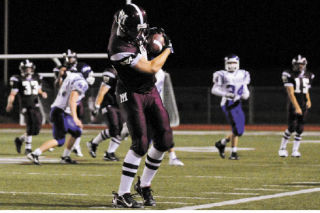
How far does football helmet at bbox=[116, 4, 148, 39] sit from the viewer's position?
27.7ft

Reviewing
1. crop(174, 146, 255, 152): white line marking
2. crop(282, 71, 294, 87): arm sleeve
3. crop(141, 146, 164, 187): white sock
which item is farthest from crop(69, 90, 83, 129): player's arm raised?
crop(174, 146, 255, 152): white line marking

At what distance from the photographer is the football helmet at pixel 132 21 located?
27.7 feet

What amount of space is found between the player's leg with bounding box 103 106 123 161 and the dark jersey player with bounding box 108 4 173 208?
617 cm

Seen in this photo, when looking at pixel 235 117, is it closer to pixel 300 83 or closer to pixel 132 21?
pixel 300 83

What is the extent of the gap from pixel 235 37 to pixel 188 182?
48.2 metres

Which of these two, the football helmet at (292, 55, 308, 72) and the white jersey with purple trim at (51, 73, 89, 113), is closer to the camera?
the white jersey with purple trim at (51, 73, 89, 113)

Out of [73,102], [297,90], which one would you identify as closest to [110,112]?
[73,102]

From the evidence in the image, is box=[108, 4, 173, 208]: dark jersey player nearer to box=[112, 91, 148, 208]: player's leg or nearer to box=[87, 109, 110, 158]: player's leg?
box=[112, 91, 148, 208]: player's leg

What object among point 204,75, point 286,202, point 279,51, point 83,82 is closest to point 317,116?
point 204,75

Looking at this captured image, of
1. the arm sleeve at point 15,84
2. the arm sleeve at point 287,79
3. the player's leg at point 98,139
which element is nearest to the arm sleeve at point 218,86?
the arm sleeve at point 287,79

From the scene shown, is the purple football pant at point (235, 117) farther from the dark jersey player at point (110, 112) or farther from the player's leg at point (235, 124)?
the dark jersey player at point (110, 112)

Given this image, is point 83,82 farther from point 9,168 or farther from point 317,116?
point 317,116

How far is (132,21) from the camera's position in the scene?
332 inches

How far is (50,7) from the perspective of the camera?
62719 mm
